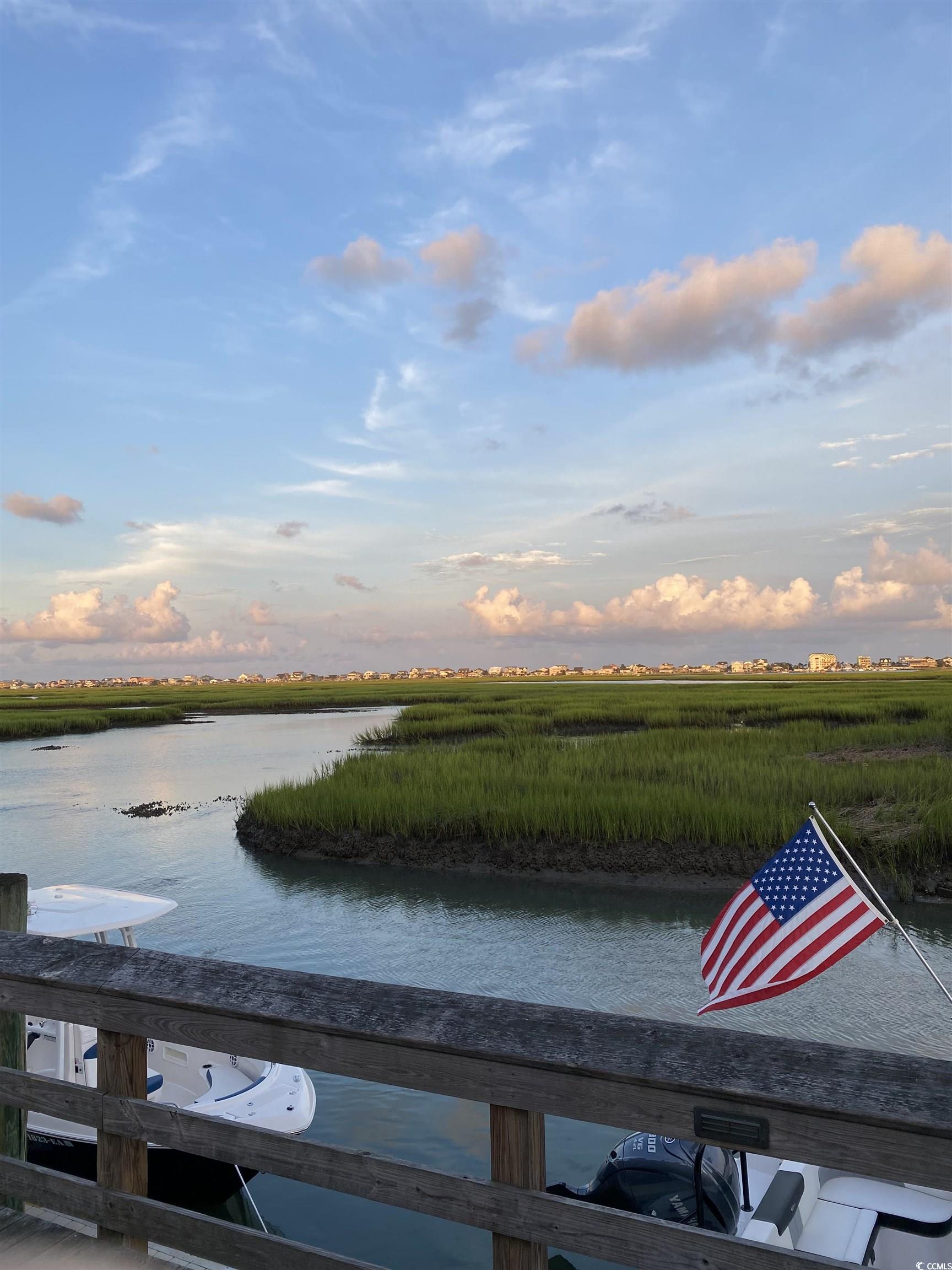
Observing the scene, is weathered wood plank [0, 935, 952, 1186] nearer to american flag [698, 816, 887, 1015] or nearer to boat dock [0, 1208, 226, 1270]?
boat dock [0, 1208, 226, 1270]

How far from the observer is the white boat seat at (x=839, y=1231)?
4.07 meters

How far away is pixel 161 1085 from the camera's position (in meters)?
6.56

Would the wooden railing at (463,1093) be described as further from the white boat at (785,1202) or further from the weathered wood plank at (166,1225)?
the white boat at (785,1202)

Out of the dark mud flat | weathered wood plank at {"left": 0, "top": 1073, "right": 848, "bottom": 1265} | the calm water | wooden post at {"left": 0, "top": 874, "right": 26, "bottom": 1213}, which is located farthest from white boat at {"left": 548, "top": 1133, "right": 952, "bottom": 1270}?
the dark mud flat

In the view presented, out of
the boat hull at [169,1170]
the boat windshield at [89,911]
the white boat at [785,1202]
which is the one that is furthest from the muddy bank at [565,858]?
the white boat at [785,1202]

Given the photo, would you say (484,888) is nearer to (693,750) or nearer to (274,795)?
(274,795)

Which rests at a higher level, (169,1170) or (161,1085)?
(161,1085)

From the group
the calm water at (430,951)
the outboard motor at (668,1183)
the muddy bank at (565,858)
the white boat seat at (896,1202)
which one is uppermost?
the white boat seat at (896,1202)

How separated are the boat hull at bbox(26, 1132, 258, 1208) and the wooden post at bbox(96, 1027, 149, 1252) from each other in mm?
3731

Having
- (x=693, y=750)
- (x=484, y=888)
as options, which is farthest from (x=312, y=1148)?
(x=693, y=750)

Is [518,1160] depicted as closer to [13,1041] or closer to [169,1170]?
[13,1041]

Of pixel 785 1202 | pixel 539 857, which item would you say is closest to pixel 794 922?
pixel 785 1202

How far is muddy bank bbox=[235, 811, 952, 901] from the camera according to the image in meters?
15.1

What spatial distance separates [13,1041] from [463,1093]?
2101 mm
